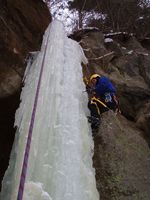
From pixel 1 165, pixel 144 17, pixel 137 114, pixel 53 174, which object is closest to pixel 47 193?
pixel 53 174

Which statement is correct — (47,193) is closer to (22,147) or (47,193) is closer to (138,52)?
(22,147)

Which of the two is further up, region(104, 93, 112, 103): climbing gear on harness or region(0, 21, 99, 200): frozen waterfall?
region(0, 21, 99, 200): frozen waterfall

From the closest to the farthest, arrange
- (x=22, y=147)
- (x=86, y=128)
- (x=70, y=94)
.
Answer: (x=22, y=147) → (x=86, y=128) → (x=70, y=94)

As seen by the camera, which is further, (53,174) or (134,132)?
(134,132)

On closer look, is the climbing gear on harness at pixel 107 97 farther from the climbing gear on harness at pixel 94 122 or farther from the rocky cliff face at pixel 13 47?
the rocky cliff face at pixel 13 47

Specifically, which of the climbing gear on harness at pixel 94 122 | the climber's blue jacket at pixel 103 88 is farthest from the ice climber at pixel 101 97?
the climbing gear on harness at pixel 94 122

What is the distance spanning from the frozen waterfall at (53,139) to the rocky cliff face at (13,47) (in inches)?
10.5

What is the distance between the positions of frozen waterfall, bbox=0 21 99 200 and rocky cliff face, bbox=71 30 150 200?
46 cm

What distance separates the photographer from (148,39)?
11.8 m

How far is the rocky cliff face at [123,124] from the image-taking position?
4.48 m

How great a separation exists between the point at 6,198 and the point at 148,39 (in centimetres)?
947

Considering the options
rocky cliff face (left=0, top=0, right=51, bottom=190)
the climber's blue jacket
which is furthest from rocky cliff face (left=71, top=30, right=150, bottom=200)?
rocky cliff face (left=0, top=0, right=51, bottom=190)

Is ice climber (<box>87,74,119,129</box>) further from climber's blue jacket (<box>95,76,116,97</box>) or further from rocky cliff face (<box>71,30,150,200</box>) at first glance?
rocky cliff face (<box>71,30,150,200</box>)

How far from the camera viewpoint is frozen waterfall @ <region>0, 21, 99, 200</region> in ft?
10.6
